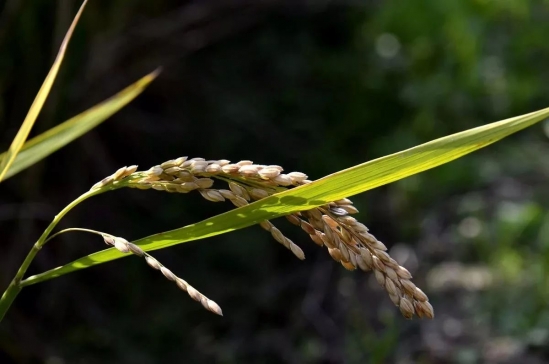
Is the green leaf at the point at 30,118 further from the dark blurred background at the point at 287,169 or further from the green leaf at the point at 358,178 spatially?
the dark blurred background at the point at 287,169

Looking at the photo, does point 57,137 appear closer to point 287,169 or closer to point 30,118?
point 30,118

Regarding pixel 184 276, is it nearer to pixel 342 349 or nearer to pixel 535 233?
pixel 342 349

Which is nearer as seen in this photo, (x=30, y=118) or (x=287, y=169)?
(x=30, y=118)

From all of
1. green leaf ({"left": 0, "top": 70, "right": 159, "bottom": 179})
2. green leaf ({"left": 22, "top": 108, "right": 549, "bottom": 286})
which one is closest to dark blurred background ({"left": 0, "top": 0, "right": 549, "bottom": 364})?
green leaf ({"left": 0, "top": 70, "right": 159, "bottom": 179})

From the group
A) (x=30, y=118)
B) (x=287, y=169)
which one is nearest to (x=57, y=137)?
(x=30, y=118)

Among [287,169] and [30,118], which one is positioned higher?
[30,118]

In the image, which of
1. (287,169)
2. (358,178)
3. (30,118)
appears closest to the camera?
(358,178)

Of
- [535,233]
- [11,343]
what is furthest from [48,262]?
[535,233]

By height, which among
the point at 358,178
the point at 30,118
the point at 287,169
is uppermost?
the point at 30,118
